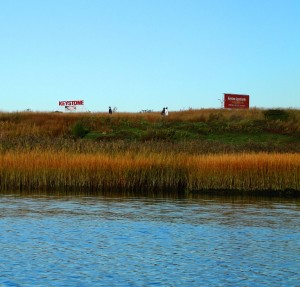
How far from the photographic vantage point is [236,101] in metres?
63.8

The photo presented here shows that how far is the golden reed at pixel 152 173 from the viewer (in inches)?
999

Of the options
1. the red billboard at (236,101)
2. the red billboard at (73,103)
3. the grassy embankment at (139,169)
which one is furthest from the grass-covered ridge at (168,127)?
the grassy embankment at (139,169)

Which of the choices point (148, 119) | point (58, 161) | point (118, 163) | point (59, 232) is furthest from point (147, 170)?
point (148, 119)

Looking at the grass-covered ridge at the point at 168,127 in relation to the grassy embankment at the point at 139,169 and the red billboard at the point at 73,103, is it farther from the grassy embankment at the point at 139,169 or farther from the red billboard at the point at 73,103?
the grassy embankment at the point at 139,169

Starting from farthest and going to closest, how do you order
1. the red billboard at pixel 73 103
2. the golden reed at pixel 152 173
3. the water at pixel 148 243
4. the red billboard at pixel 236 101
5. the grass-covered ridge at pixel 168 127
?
the red billboard at pixel 73 103 → the red billboard at pixel 236 101 → the grass-covered ridge at pixel 168 127 → the golden reed at pixel 152 173 → the water at pixel 148 243

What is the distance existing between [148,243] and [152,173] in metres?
11.9

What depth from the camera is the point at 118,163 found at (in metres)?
26.5

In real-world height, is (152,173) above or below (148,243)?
above

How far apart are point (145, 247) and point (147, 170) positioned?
1237 centimetres

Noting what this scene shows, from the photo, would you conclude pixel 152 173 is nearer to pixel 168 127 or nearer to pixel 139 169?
pixel 139 169

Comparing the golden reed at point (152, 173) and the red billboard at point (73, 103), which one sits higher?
the red billboard at point (73, 103)

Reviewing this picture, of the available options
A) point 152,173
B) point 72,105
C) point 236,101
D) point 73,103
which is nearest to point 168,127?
point 236,101

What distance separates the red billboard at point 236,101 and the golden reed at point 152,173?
36422 millimetres

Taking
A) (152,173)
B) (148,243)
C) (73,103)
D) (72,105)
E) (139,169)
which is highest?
(73,103)
